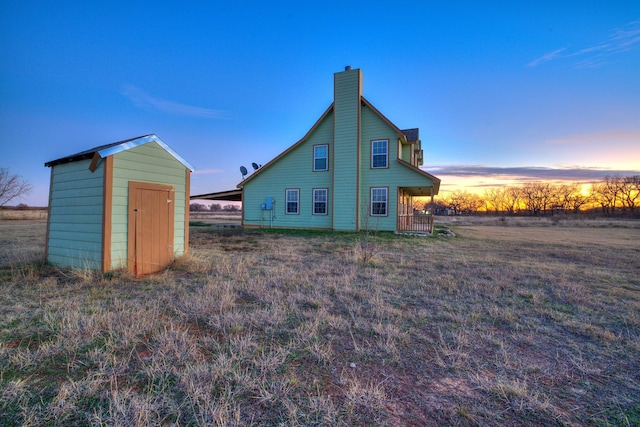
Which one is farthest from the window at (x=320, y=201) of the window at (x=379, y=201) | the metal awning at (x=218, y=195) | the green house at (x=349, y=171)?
the metal awning at (x=218, y=195)

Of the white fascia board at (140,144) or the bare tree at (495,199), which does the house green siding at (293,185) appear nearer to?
the white fascia board at (140,144)

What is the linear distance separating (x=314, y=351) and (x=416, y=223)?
18214 millimetres

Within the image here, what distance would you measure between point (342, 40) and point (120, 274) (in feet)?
48.6

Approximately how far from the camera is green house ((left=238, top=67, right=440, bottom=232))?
16266 millimetres

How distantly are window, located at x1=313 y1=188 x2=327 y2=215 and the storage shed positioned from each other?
414 inches

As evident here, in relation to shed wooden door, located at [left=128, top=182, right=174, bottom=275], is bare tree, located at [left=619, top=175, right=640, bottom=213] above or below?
above

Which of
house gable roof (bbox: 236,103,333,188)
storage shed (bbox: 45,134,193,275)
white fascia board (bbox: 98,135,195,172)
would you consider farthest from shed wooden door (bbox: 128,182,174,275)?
house gable roof (bbox: 236,103,333,188)

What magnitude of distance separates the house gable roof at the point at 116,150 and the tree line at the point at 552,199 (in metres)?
68.5

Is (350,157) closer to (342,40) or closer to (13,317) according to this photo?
(342,40)

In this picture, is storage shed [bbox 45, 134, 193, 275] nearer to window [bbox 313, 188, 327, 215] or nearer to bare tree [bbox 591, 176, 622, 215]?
window [bbox 313, 188, 327, 215]

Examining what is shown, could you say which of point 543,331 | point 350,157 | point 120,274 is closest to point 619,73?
point 350,157

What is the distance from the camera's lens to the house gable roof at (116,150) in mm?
6051

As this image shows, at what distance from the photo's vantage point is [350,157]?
54.7 ft

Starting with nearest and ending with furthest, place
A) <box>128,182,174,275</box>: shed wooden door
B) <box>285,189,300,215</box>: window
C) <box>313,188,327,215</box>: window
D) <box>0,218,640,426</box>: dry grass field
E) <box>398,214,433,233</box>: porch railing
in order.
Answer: <box>0,218,640,426</box>: dry grass field < <box>128,182,174,275</box>: shed wooden door < <box>398,214,433,233</box>: porch railing < <box>313,188,327,215</box>: window < <box>285,189,300,215</box>: window
